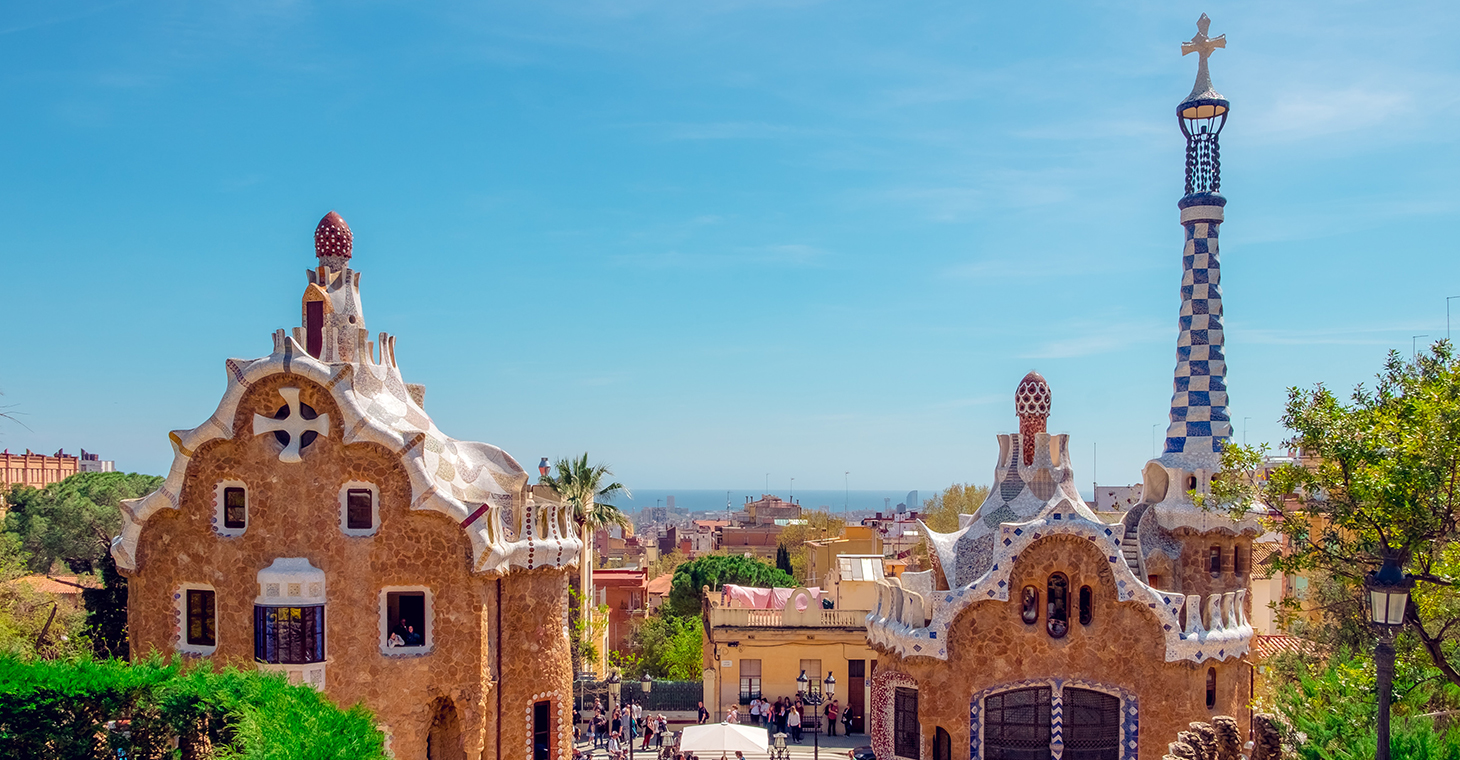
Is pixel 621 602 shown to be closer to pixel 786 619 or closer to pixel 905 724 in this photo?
pixel 786 619

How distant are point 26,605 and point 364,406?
18.9 m

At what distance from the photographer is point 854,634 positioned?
31609 millimetres

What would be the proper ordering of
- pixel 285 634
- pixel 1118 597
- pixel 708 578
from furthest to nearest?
pixel 708 578
pixel 1118 597
pixel 285 634

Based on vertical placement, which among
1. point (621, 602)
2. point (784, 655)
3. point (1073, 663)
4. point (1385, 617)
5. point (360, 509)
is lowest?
point (621, 602)

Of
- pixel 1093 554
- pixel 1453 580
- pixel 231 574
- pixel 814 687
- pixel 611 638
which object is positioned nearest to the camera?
pixel 1453 580

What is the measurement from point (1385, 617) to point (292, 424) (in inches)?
645

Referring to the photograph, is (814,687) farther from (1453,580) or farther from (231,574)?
(1453,580)

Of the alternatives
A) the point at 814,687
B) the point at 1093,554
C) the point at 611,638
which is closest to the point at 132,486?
the point at 611,638

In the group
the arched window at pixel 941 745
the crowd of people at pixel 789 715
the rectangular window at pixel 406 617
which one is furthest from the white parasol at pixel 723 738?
the rectangular window at pixel 406 617

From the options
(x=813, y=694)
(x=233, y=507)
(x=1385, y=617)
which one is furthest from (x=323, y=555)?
(x=1385, y=617)

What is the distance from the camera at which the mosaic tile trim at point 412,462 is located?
64.3ft

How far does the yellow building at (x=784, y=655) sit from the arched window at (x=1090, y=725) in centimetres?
1024

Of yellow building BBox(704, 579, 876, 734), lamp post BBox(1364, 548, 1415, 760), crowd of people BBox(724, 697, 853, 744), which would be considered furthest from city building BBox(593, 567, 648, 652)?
lamp post BBox(1364, 548, 1415, 760)

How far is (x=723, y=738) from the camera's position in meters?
22.8
